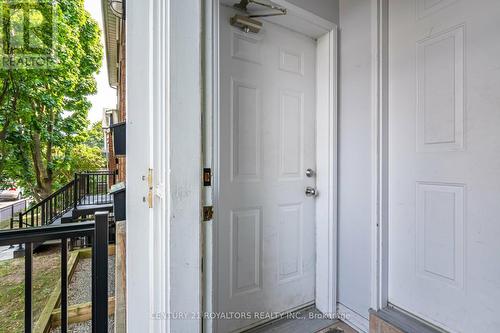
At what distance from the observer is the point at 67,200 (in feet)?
13.9

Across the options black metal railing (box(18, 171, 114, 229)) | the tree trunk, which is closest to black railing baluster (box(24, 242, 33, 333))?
black metal railing (box(18, 171, 114, 229))

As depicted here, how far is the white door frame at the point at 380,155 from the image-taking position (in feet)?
4.77

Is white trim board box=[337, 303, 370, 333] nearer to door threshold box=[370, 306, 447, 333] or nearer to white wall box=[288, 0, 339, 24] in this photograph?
door threshold box=[370, 306, 447, 333]

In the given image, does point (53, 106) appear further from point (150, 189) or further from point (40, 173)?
point (150, 189)

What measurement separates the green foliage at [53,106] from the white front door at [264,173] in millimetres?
5518

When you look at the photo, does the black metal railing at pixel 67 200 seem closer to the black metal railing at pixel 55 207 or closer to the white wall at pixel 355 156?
the black metal railing at pixel 55 207

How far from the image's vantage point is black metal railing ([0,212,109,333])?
3.14 feet

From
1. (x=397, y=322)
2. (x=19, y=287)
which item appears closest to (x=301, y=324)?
(x=397, y=322)

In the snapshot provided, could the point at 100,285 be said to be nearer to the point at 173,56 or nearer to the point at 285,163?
the point at 173,56

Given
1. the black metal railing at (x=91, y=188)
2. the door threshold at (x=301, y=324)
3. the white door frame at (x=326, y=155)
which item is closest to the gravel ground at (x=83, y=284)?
the black metal railing at (x=91, y=188)

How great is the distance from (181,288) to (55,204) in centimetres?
461

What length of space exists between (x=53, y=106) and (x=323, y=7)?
20.2 ft

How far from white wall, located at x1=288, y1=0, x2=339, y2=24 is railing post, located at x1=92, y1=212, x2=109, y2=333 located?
1665mm

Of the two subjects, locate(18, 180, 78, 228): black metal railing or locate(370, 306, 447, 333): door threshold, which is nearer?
locate(370, 306, 447, 333): door threshold
